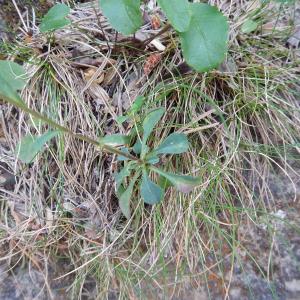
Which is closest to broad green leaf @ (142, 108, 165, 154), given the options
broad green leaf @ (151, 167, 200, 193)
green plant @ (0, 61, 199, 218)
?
green plant @ (0, 61, 199, 218)

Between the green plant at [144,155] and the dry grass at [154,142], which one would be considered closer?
the green plant at [144,155]

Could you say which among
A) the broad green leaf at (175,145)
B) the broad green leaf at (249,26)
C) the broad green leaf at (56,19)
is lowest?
the broad green leaf at (175,145)

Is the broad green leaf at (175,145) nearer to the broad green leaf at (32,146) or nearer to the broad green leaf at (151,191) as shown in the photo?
the broad green leaf at (151,191)

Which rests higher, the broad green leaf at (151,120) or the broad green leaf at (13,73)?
the broad green leaf at (13,73)

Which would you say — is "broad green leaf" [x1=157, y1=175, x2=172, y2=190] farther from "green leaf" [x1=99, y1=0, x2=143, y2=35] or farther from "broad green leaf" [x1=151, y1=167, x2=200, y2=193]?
"green leaf" [x1=99, y1=0, x2=143, y2=35]

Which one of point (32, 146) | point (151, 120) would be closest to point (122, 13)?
point (151, 120)

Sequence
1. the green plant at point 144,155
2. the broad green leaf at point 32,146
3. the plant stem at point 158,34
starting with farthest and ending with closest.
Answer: the plant stem at point 158,34
the green plant at point 144,155
the broad green leaf at point 32,146

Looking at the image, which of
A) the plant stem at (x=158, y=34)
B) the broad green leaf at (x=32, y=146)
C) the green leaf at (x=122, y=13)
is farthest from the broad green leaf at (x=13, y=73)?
the plant stem at (x=158, y=34)
